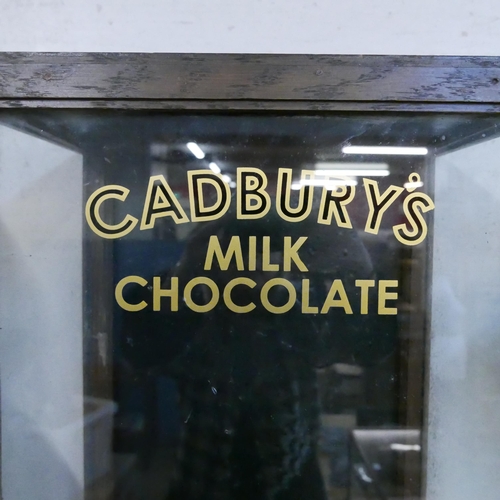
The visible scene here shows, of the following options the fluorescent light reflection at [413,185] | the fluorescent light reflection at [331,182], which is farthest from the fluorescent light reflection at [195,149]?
the fluorescent light reflection at [413,185]

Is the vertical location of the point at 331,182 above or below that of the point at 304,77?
below

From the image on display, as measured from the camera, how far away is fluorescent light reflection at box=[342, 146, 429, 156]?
0.91 meters

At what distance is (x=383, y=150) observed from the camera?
911 millimetres

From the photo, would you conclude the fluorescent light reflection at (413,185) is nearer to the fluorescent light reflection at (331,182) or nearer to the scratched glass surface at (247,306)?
the scratched glass surface at (247,306)

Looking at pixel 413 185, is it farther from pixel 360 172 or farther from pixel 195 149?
pixel 195 149

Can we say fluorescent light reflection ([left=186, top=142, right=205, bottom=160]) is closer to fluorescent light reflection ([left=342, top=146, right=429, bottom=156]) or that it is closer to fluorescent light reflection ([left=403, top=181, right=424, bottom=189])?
fluorescent light reflection ([left=342, top=146, right=429, bottom=156])

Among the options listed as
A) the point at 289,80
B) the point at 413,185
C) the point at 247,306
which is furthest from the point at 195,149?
the point at 413,185

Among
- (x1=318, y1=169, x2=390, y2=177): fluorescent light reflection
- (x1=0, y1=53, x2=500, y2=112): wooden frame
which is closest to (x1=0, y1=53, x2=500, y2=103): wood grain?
(x1=0, y1=53, x2=500, y2=112): wooden frame

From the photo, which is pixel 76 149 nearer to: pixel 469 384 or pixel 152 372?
pixel 152 372

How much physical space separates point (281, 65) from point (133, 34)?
0.32m

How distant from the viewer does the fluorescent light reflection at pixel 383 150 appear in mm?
909

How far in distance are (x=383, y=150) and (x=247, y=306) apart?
17.9 inches

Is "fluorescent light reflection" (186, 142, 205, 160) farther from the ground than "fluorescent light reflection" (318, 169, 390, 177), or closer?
farther from the ground

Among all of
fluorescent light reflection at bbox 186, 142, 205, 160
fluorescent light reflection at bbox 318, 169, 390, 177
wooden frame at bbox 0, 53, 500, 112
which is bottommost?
fluorescent light reflection at bbox 318, 169, 390, 177
